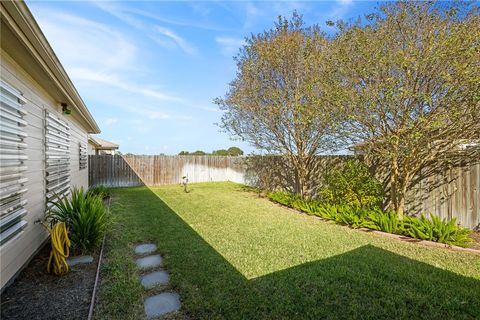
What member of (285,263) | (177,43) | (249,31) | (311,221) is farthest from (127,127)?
(285,263)

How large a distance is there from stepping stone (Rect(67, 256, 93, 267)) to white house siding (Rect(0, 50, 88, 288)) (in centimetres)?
52

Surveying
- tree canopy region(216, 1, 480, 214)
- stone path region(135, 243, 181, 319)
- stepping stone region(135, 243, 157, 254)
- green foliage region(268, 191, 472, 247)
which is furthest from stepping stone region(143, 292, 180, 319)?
tree canopy region(216, 1, 480, 214)

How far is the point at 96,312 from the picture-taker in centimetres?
241

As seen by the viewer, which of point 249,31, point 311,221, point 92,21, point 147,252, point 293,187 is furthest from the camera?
point 293,187

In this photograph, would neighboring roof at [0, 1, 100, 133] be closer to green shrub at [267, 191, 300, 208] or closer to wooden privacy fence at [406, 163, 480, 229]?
green shrub at [267, 191, 300, 208]

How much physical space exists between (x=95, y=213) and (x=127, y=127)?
16.5 meters

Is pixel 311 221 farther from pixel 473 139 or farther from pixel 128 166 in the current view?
pixel 128 166

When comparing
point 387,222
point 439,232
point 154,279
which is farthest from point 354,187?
point 154,279

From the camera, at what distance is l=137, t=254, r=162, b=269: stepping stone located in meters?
3.53

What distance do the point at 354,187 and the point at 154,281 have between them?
5282mm

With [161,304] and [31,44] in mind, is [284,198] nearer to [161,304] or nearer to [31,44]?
[161,304]

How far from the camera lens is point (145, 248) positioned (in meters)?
4.29

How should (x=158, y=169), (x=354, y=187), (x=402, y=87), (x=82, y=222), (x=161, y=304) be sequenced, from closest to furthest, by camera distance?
1. (x=161, y=304)
2. (x=82, y=222)
3. (x=402, y=87)
4. (x=354, y=187)
5. (x=158, y=169)

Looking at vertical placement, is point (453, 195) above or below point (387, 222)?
above
